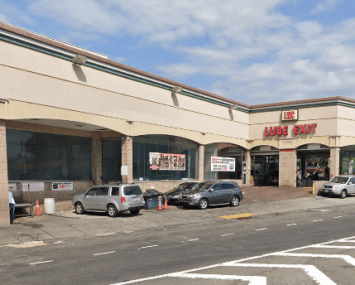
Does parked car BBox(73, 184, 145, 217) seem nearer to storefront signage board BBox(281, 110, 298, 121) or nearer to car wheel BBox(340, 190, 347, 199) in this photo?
car wheel BBox(340, 190, 347, 199)

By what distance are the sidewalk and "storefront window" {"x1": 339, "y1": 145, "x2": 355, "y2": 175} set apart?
586cm

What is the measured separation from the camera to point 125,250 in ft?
37.3

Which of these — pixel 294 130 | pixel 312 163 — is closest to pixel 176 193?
pixel 294 130

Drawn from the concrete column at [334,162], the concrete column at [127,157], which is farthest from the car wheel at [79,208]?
the concrete column at [334,162]

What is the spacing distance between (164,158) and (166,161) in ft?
1.07

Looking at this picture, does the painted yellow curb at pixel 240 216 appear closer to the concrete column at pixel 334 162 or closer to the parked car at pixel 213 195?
the parked car at pixel 213 195

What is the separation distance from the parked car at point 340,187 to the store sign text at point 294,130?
18.2 ft

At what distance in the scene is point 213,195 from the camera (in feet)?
72.8

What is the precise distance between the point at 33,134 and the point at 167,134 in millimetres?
9856

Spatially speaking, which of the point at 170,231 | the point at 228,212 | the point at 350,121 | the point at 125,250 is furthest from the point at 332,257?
the point at 350,121

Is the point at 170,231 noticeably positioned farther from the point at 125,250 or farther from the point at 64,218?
the point at 64,218

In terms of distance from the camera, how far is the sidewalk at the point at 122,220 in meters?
14.4

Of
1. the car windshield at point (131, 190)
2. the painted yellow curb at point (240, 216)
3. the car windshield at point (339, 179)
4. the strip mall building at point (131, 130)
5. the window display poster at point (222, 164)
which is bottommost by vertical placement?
the painted yellow curb at point (240, 216)

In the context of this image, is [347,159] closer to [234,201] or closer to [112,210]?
[234,201]
